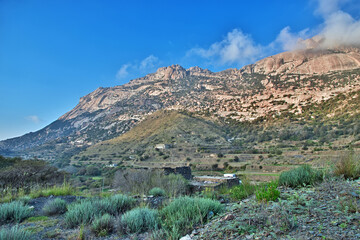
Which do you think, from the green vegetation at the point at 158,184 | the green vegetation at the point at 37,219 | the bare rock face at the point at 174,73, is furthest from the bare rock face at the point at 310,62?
the green vegetation at the point at 37,219

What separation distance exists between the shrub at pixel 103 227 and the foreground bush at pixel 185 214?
99 cm

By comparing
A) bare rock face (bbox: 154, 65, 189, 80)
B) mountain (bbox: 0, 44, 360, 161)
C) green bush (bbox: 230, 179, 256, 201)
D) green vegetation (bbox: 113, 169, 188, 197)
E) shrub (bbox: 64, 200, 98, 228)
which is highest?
bare rock face (bbox: 154, 65, 189, 80)

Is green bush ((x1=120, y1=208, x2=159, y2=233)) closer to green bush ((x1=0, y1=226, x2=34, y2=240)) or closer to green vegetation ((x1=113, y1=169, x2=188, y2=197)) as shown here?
green bush ((x1=0, y1=226, x2=34, y2=240))

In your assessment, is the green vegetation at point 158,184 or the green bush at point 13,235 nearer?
the green bush at point 13,235

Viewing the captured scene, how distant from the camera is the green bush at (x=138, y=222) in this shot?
3934mm

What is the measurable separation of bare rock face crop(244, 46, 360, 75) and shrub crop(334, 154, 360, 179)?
9025 cm

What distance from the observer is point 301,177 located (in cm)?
529

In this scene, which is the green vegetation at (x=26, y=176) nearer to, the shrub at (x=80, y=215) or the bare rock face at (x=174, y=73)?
the shrub at (x=80, y=215)

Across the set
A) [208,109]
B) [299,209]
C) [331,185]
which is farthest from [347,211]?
[208,109]

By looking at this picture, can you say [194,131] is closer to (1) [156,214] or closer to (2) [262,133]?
(2) [262,133]

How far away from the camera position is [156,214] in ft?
14.3

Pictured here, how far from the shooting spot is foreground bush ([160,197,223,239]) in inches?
136

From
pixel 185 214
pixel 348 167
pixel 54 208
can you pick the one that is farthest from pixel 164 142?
pixel 185 214

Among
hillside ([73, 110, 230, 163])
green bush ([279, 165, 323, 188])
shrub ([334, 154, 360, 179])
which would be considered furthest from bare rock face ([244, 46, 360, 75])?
green bush ([279, 165, 323, 188])
